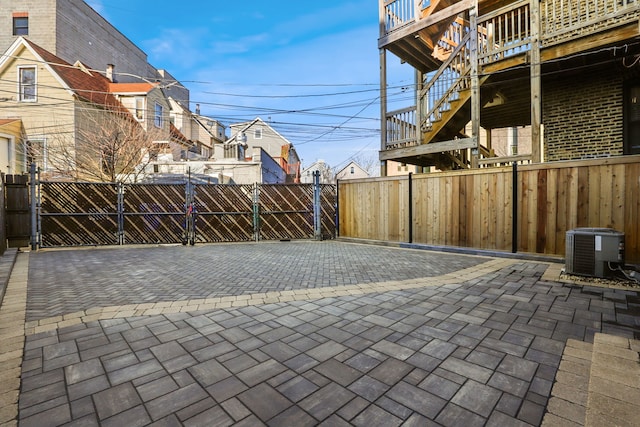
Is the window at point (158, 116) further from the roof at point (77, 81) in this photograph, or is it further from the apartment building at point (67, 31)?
the roof at point (77, 81)

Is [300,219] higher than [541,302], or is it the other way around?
[300,219]

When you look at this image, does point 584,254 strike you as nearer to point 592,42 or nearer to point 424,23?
point 592,42

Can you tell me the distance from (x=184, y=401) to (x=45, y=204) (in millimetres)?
9182

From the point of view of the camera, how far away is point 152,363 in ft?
7.50

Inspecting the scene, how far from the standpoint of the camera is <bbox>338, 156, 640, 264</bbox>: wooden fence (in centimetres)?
534

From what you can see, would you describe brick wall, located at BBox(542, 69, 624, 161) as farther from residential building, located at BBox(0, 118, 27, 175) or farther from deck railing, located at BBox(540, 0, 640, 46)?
residential building, located at BBox(0, 118, 27, 175)

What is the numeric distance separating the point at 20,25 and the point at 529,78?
31342 millimetres

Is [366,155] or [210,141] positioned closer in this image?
[210,141]

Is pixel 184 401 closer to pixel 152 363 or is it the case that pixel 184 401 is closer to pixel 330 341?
pixel 152 363

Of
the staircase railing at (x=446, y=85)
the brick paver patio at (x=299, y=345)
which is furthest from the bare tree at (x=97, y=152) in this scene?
the staircase railing at (x=446, y=85)

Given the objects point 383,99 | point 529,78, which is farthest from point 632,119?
point 383,99

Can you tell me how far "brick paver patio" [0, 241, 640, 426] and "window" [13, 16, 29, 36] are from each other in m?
26.6

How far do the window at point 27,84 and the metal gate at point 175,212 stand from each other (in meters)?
11.0

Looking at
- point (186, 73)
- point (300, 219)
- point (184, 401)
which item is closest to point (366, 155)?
point (186, 73)
